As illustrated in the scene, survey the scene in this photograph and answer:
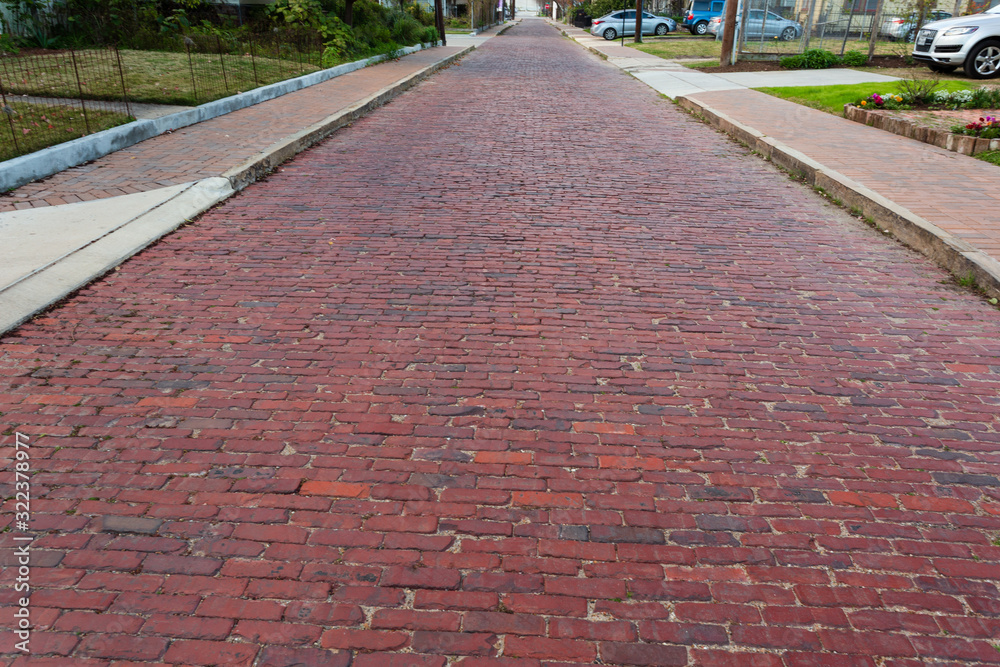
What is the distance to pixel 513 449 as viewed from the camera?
3570 millimetres

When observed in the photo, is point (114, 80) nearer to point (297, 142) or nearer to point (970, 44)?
point (297, 142)

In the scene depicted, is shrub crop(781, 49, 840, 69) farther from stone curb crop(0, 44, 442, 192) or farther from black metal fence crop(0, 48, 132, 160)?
black metal fence crop(0, 48, 132, 160)

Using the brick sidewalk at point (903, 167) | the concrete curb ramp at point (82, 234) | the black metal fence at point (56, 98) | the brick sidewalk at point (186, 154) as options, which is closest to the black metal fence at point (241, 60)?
the brick sidewalk at point (186, 154)

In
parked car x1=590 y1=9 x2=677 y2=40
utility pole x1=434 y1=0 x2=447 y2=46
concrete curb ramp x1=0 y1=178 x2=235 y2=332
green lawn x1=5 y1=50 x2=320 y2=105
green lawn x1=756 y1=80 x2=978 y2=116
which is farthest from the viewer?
parked car x1=590 y1=9 x2=677 y2=40

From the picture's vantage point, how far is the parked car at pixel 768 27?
22.2m

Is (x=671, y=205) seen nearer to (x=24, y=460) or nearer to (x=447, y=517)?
(x=447, y=517)

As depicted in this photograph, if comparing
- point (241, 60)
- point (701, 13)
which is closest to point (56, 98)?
point (241, 60)

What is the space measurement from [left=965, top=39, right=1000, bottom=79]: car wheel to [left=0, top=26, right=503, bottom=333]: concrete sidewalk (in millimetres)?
14938

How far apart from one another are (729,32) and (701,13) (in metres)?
23.3

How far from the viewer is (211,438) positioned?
3.61m

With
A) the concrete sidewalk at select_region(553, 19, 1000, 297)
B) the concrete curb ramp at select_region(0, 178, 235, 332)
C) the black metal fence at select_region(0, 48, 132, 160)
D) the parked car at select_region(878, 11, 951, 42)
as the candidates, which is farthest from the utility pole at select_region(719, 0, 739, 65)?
the concrete curb ramp at select_region(0, 178, 235, 332)

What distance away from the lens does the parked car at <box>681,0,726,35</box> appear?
40.7 m

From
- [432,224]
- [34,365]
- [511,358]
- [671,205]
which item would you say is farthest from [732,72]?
[34,365]

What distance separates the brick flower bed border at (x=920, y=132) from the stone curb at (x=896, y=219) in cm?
245
